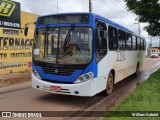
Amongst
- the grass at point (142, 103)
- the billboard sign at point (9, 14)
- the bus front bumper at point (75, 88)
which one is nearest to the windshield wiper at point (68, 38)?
the bus front bumper at point (75, 88)

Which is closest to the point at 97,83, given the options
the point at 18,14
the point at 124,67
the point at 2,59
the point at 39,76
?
the point at 39,76

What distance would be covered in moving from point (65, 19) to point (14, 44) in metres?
A: 11.5

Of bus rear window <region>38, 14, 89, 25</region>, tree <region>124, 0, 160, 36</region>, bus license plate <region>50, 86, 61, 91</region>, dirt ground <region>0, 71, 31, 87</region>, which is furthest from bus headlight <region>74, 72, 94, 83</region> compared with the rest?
tree <region>124, 0, 160, 36</region>

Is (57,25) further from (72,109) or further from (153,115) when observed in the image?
(153,115)

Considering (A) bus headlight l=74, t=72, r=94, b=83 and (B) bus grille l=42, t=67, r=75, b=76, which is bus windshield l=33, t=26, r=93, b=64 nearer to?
(B) bus grille l=42, t=67, r=75, b=76

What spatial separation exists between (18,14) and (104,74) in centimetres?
1261

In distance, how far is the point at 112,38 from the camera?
10742 millimetres

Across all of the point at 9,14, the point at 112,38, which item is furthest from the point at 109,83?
the point at 9,14

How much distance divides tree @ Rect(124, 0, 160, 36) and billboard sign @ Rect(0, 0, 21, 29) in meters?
8.00

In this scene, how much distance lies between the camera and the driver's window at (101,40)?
28.9ft

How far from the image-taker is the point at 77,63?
27.6 feet

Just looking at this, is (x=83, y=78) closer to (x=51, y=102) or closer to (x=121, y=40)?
(x=51, y=102)

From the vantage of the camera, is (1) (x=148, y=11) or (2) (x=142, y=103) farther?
(1) (x=148, y=11)

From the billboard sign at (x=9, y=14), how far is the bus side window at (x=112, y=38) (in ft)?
32.7
